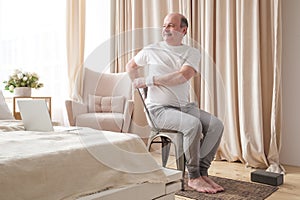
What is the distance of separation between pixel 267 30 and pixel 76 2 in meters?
2.30

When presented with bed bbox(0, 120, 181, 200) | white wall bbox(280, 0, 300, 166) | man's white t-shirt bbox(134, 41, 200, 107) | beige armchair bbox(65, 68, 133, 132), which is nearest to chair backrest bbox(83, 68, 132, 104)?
beige armchair bbox(65, 68, 133, 132)

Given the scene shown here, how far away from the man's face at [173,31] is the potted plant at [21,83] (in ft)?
6.33

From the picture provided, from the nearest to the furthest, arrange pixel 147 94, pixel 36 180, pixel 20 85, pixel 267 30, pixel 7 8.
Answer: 1. pixel 36 180
2. pixel 147 94
3. pixel 267 30
4. pixel 20 85
5. pixel 7 8

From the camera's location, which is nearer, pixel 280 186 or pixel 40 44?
pixel 280 186

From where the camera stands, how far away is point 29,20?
4266mm

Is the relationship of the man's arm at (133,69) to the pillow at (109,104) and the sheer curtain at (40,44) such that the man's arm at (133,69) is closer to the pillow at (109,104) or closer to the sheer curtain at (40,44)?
the pillow at (109,104)

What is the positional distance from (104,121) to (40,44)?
223 cm

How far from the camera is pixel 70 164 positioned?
1.41 metres

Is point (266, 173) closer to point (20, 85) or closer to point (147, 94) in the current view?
point (147, 94)

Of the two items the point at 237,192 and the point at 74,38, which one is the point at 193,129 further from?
the point at 74,38

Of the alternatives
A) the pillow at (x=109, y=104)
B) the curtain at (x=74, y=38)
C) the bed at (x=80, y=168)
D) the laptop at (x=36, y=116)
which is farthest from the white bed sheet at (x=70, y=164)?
the curtain at (x=74, y=38)

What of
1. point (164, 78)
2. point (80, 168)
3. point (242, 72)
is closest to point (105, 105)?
point (164, 78)

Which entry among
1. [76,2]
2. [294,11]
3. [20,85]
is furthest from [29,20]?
[294,11]

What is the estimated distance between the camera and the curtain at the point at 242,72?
3.15 meters
